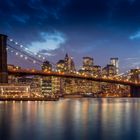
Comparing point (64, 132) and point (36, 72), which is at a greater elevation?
point (36, 72)

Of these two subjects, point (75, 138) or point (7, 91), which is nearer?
point (75, 138)

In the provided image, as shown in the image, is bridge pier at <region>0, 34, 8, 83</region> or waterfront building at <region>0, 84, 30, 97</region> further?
waterfront building at <region>0, 84, 30, 97</region>

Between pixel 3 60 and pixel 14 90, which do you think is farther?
pixel 14 90

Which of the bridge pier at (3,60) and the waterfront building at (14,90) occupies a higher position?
the bridge pier at (3,60)

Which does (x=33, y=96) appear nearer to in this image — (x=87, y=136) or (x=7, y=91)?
(x=7, y=91)

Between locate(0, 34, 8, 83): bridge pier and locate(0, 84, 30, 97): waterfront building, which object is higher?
locate(0, 34, 8, 83): bridge pier

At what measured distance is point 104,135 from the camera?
25.2 metres

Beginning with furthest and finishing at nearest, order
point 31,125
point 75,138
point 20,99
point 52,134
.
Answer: point 20,99 < point 31,125 < point 52,134 < point 75,138

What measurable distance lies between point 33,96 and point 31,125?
52883 mm

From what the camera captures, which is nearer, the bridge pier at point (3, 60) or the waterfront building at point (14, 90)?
the bridge pier at point (3, 60)

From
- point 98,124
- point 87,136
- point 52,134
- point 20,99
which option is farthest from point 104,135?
point 20,99

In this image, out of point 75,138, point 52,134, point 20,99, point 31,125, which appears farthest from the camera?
point 20,99

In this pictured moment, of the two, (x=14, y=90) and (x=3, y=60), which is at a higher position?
(x=3, y=60)

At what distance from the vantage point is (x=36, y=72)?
2896 inches
